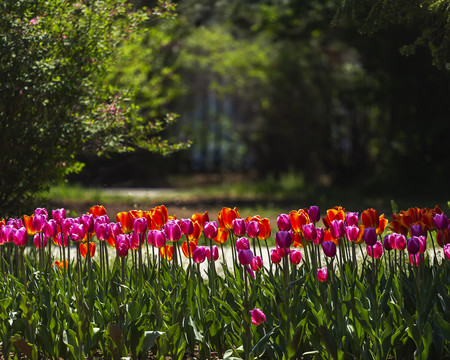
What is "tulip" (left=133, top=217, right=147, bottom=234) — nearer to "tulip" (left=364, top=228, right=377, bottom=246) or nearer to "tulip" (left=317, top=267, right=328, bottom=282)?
"tulip" (left=317, top=267, right=328, bottom=282)

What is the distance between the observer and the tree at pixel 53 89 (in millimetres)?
5719

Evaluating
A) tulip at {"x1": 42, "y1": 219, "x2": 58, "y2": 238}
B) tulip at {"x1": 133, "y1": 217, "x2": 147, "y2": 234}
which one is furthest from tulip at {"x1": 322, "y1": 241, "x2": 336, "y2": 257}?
tulip at {"x1": 42, "y1": 219, "x2": 58, "y2": 238}

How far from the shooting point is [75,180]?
18141mm

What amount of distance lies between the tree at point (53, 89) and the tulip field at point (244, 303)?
78.6 inches

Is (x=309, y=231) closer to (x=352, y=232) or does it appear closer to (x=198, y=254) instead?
(x=352, y=232)

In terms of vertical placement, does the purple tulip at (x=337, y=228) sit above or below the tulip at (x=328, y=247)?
above

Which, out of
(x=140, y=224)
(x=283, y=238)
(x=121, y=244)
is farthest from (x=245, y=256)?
(x=121, y=244)

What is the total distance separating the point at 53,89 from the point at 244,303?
10.6ft

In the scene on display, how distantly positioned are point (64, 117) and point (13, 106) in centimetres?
43

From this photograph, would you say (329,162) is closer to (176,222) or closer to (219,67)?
(219,67)

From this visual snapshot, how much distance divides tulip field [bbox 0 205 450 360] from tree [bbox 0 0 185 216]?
200cm

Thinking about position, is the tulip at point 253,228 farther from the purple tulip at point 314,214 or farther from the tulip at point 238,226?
the purple tulip at point 314,214

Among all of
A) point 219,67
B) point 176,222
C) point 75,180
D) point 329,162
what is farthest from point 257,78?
point 176,222

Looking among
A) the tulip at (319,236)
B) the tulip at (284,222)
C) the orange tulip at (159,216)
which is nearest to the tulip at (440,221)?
the tulip at (319,236)
